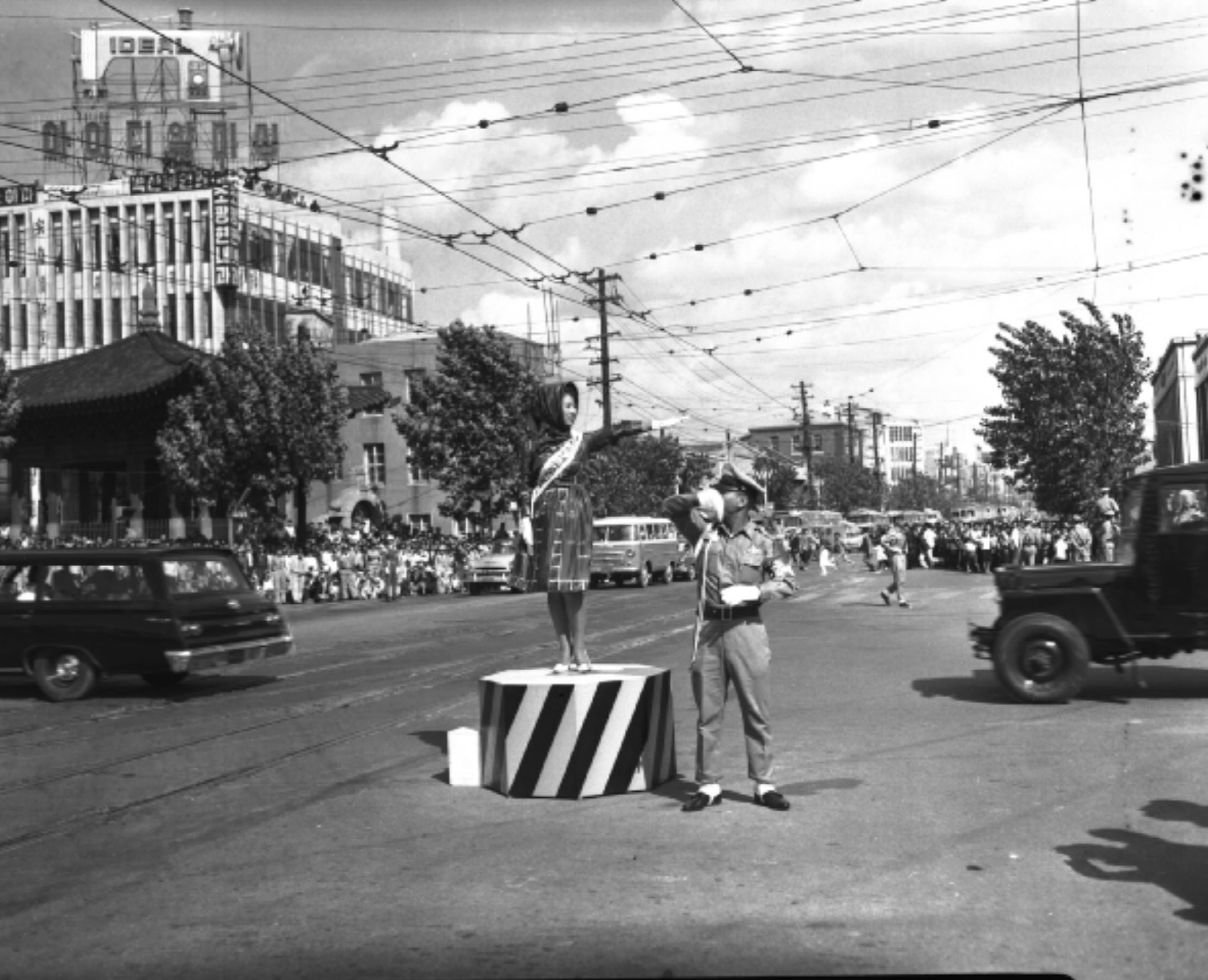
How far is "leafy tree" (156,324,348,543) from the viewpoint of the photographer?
3731 cm

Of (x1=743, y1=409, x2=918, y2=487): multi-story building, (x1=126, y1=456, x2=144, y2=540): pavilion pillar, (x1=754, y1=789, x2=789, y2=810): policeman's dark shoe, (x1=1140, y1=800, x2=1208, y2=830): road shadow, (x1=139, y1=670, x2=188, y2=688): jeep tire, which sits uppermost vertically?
(x1=743, y1=409, x2=918, y2=487): multi-story building

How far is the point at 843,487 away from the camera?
111875 millimetres

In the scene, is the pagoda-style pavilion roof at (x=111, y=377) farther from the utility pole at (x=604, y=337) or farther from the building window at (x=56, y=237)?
the building window at (x=56, y=237)

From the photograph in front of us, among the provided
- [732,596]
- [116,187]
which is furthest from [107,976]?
[116,187]

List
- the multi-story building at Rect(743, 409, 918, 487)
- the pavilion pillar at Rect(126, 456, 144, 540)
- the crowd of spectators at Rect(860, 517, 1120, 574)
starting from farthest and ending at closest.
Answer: the multi-story building at Rect(743, 409, 918, 487), the pavilion pillar at Rect(126, 456, 144, 540), the crowd of spectators at Rect(860, 517, 1120, 574)

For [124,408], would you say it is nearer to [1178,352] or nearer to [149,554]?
[149,554]

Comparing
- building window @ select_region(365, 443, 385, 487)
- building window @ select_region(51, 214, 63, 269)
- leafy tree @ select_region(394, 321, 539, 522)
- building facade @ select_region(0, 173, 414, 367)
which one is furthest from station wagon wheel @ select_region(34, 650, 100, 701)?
building window @ select_region(51, 214, 63, 269)

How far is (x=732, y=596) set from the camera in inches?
288

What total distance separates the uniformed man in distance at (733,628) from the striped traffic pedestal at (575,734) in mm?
458

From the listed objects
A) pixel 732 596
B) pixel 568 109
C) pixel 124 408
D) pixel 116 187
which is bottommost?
pixel 732 596

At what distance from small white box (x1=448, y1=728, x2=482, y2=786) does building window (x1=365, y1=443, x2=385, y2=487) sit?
5299 centimetres

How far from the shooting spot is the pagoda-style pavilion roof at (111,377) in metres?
40.1

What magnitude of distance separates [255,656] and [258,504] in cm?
2529

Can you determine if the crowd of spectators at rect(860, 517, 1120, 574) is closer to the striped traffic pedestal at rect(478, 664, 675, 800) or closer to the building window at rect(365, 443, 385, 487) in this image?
the striped traffic pedestal at rect(478, 664, 675, 800)
